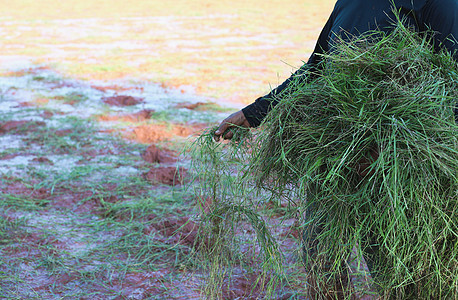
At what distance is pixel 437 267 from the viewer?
5.00 feet

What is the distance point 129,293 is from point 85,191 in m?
1.40

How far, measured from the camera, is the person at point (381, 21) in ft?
5.77

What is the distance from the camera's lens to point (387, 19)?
1874 mm

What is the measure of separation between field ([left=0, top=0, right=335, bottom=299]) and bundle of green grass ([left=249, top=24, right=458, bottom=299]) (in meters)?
0.19

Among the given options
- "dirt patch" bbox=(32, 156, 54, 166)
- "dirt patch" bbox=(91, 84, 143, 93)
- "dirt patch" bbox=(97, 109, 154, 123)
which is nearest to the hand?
"dirt patch" bbox=(32, 156, 54, 166)

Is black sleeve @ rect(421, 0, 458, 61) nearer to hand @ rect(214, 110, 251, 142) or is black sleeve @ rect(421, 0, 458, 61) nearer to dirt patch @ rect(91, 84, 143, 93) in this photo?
hand @ rect(214, 110, 251, 142)

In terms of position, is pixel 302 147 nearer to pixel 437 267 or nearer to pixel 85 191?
pixel 437 267

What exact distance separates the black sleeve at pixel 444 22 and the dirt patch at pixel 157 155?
300 centimetres

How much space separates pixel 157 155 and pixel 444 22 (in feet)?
10.2

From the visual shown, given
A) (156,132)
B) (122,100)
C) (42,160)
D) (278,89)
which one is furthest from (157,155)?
(278,89)

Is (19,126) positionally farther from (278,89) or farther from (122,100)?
(278,89)

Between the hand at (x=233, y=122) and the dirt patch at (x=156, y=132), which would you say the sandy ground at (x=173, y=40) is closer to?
the dirt patch at (x=156, y=132)

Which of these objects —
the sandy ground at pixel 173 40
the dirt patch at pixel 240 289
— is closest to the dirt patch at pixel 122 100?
the sandy ground at pixel 173 40

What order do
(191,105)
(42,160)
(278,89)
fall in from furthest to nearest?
1. (191,105)
2. (42,160)
3. (278,89)
